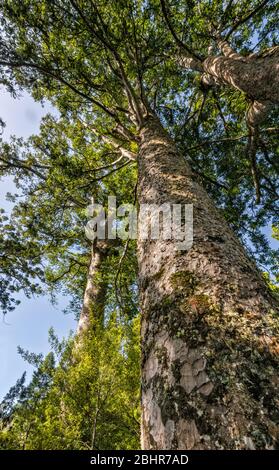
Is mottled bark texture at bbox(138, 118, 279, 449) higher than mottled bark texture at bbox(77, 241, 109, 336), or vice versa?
mottled bark texture at bbox(77, 241, 109, 336)

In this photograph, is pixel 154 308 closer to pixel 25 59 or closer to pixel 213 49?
pixel 25 59

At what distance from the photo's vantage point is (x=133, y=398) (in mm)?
3891

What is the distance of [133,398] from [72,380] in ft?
2.80

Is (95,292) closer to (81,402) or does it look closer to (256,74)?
(81,402)

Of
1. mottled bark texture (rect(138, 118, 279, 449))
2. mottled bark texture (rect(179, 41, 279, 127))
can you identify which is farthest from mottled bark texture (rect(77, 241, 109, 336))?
mottled bark texture (rect(138, 118, 279, 449))

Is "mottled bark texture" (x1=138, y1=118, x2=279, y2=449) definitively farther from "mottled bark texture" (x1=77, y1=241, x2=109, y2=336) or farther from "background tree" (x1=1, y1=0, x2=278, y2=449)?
"mottled bark texture" (x1=77, y1=241, x2=109, y2=336)

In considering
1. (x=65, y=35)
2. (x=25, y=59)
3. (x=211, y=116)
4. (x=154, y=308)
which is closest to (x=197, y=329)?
(x=154, y=308)

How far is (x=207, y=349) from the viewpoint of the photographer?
1.03 metres

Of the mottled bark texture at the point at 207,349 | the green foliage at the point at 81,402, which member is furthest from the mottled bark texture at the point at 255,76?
the green foliage at the point at 81,402

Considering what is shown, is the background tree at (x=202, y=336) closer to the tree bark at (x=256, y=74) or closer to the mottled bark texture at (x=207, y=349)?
the mottled bark texture at (x=207, y=349)

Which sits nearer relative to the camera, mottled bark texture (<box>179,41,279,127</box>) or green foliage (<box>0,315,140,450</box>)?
mottled bark texture (<box>179,41,279,127</box>)

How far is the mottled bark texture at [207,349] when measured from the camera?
81 centimetres

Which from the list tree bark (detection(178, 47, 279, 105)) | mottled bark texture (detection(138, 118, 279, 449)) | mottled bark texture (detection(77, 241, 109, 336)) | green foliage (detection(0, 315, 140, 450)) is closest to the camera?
mottled bark texture (detection(138, 118, 279, 449))

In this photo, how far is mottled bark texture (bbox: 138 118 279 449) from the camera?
0.81 m
